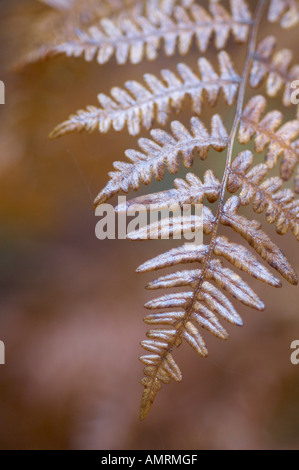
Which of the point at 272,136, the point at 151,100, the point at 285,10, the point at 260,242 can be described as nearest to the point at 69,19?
the point at 151,100

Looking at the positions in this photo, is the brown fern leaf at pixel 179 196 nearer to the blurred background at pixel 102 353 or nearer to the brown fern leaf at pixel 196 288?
the brown fern leaf at pixel 196 288

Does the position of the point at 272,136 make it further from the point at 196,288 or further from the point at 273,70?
the point at 196,288

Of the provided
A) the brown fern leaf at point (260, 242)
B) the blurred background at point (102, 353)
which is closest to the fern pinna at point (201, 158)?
the brown fern leaf at point (260, 242)

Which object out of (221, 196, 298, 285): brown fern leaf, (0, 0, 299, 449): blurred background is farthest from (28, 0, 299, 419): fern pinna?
(0, 0, 299, 449): blurred background

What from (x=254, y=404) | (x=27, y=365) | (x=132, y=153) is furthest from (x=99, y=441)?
(x=132, y=153)

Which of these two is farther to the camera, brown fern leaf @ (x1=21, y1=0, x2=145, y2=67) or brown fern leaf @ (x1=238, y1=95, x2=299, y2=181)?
brown fern leaf @ (x1=21, y1=0, x2=145, y2=67)

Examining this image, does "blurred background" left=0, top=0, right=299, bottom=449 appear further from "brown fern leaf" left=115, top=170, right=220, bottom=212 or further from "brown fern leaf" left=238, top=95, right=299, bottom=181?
"brown fern leaf" left=115, top=170, right=220, bottom=212
